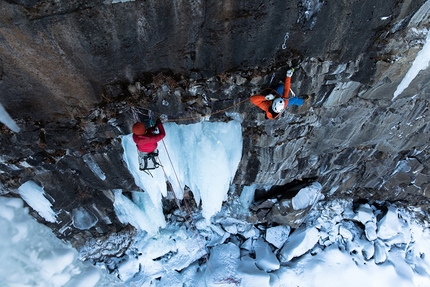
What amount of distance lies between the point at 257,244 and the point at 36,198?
5732 mm

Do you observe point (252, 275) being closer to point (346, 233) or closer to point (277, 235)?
point (277, 235)

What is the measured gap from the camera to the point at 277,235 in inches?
298

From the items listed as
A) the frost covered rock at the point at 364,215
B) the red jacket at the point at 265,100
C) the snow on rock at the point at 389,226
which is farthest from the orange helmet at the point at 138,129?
the snow on rock at the point at 389,226

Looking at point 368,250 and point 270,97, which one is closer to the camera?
point 270,97

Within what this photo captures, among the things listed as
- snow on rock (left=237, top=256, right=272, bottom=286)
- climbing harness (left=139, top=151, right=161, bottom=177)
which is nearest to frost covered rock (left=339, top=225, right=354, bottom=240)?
snow on rock (left=237, top=256, right=272, bottom=286)

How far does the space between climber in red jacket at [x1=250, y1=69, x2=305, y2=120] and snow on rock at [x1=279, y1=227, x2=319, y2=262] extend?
479 centimetres

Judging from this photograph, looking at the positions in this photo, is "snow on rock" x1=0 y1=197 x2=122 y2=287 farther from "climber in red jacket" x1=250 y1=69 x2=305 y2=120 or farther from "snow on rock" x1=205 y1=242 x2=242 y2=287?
"climber in red jacket" x1=250 y1=69 x2=305 y2=120

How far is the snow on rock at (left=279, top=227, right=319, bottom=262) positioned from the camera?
23.8 feet

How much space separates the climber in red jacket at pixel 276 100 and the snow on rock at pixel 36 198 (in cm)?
451

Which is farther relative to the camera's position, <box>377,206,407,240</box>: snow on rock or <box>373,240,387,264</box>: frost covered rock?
<box>377,206,407,240</box>: snow on rock

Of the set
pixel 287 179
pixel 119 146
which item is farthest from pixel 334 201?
pixel 119 146

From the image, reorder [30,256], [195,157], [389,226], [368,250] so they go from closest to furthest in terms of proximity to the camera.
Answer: [30,256] → [195,157] → [368,250] → [389,226]

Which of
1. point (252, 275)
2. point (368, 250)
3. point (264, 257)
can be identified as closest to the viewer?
point (252, 275)

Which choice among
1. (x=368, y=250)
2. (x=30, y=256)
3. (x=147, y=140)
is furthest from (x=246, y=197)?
(x=30, y=256)
